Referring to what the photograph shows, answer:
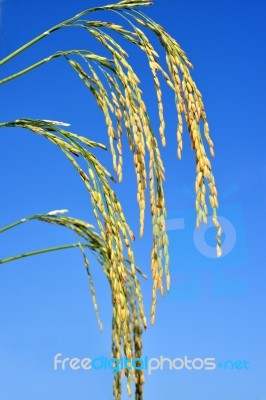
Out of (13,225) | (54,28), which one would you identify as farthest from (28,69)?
(13,225)

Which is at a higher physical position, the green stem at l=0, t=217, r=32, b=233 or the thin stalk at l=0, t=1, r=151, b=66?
the thin stalk at l=0, t=1, r=151, b=66

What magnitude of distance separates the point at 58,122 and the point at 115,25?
1.20 feet

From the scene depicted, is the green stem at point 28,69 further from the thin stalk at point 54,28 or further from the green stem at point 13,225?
the green stem at point 13,225

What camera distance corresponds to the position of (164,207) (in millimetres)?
1871

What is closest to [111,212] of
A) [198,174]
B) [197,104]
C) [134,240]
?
[134,240]

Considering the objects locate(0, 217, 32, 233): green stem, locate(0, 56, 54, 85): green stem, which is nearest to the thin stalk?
locate(0, 56, 54, 85): green stem

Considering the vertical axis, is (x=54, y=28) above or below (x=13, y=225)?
above

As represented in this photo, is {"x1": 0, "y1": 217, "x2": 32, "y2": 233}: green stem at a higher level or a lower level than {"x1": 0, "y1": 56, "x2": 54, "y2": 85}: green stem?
lower

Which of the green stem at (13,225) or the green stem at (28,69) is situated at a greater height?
the green stem at (28,69)

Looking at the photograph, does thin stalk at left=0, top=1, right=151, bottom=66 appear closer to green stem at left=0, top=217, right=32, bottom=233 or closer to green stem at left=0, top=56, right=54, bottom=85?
green stem at left=0, top=56, right=54, bottom=85

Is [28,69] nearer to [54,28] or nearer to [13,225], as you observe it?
[54,28]

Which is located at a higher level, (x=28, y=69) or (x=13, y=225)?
(x=28, y=69)

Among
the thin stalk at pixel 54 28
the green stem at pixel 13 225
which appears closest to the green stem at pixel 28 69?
the thin stalk at pixel 54 28

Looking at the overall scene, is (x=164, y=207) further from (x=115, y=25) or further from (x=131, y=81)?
(x=115, y=25)
